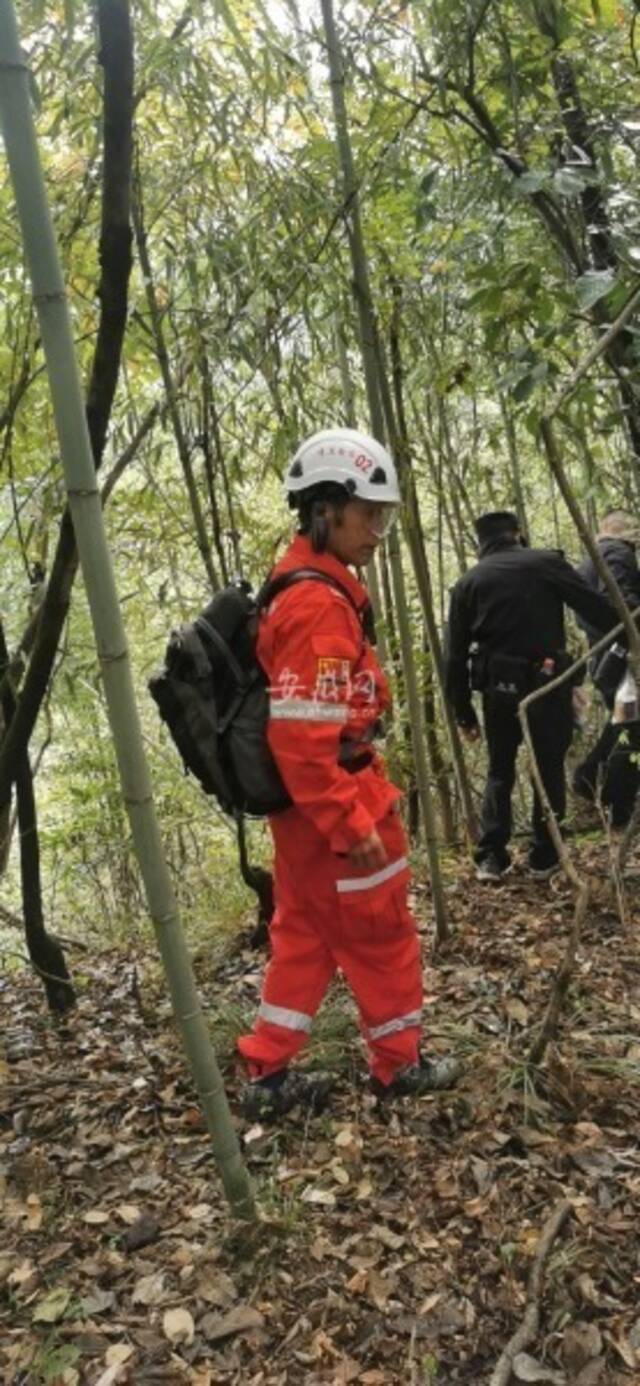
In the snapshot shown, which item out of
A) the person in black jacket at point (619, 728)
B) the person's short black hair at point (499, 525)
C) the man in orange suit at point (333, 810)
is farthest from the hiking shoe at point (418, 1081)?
the person's short black hair at point (499, 525)

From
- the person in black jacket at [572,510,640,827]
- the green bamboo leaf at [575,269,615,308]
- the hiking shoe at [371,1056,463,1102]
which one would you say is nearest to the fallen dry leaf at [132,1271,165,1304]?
the hiking shoe at [371,1056,463,1102]

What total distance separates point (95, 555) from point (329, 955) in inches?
61.8

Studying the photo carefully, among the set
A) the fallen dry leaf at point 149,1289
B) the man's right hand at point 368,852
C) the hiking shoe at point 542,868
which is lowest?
the fallen dry leaf at point 149,1289

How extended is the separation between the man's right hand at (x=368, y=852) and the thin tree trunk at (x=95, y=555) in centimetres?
69

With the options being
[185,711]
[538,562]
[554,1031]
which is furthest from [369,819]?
[538,562]

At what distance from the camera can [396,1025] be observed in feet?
9.49

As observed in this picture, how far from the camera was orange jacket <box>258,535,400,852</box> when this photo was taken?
2586 millimetres

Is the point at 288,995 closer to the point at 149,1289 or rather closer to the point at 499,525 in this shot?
the point at 149,1289

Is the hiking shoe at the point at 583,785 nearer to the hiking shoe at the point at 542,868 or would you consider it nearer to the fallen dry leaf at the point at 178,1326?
the hiking shoe at the point at 542,868

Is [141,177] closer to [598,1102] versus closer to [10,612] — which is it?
[10,612]

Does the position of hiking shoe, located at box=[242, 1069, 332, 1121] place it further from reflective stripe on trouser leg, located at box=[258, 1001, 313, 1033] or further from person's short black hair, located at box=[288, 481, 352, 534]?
person's short black hair, located at box=[288, 481, 352, 534]

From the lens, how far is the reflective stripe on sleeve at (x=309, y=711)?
2584mm

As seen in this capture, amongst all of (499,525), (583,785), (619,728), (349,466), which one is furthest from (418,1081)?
(583,785)

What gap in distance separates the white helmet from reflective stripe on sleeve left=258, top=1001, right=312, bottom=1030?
1441mm
